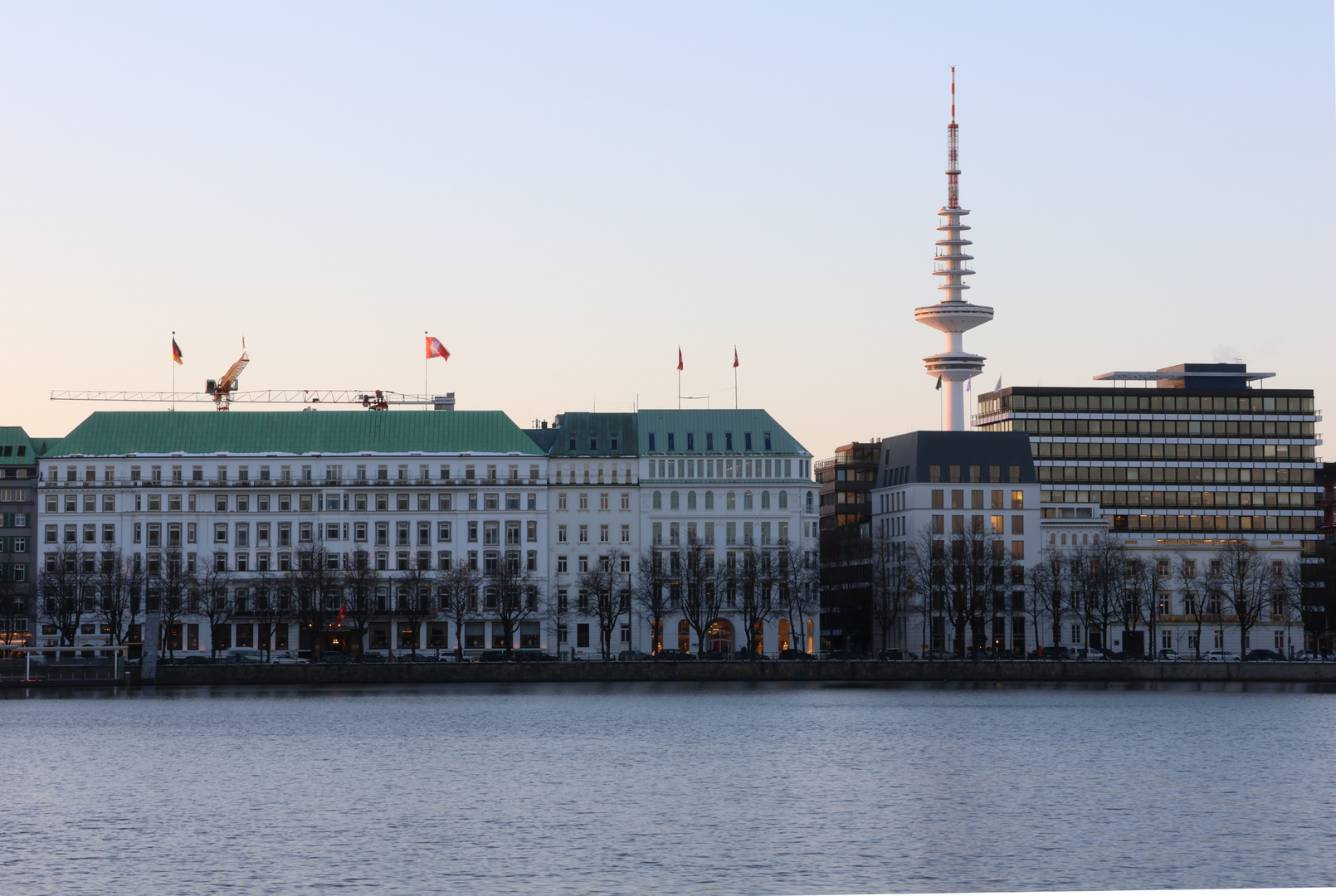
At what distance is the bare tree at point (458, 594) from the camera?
161 m

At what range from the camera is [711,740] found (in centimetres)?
9325

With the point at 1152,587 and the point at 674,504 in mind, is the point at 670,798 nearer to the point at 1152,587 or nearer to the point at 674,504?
the point at 674,504

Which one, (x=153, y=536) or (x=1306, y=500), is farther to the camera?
(x=1306, y=500)

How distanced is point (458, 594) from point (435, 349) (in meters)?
20.6

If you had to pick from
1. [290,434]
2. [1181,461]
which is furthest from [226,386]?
[1181,461]

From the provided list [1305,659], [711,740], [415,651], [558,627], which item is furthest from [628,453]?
[711,740]

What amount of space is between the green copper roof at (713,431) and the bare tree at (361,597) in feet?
87.7

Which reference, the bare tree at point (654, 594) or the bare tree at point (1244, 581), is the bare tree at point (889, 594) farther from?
the bare tree at point (1244, 581)

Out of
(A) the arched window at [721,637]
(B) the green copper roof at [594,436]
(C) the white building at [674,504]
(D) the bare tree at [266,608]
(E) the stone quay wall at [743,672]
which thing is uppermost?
(B) the green copper roof at [594,436]

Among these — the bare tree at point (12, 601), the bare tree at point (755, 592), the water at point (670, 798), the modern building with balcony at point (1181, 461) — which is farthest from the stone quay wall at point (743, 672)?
the modern building with balcony at point (1181, 461)

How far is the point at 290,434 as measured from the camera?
175 meters

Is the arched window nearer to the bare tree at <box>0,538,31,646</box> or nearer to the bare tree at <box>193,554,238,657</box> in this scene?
the bare tree at <box>193,554,238,657</box>

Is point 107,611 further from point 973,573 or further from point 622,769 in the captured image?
point 622,769

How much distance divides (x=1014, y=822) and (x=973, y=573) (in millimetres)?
93793
